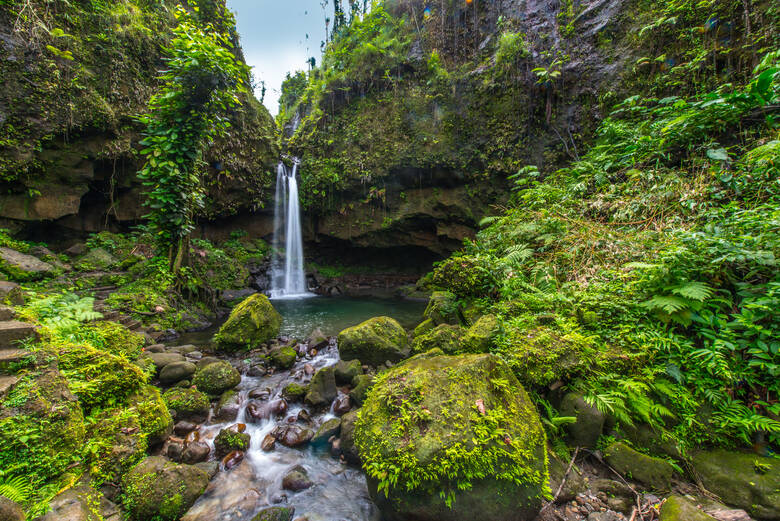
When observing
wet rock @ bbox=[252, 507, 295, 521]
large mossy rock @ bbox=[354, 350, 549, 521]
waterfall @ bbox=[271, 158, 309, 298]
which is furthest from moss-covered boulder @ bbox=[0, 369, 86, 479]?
waterfall @ bbox=[271, 158, 309, 298]

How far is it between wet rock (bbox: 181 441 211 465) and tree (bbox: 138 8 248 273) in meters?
5.53

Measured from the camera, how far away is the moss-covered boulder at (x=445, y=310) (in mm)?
4798

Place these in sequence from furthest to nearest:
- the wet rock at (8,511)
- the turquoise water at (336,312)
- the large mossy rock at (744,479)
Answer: the turquoise water at (336,312) → the large mossy rock at (744,479) → the wet rock at (8,511)

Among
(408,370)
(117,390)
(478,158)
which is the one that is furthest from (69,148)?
(478,158)

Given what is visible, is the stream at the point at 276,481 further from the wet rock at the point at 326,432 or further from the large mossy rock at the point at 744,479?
the large mossy rock at the point at 744,479

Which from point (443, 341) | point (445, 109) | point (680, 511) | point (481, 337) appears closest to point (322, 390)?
point (443, 341)

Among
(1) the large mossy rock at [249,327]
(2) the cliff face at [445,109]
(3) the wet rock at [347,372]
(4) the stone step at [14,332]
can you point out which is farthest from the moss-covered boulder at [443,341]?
(2) the cliff face at [445,109]

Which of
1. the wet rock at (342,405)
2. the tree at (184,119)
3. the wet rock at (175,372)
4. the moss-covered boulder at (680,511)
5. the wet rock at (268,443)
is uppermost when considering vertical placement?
the tree at (184,119)

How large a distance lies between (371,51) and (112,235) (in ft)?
40.0

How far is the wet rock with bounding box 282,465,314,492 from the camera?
101 inches

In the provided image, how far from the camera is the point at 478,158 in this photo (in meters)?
10.6

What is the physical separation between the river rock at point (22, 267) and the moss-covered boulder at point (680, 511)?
937 cm

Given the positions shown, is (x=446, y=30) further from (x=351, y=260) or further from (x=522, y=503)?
(x=522, y=503)

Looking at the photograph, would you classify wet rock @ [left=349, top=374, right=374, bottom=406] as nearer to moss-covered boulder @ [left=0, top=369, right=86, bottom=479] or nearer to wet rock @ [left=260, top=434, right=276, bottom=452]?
wet rock @ [left=260, top=434, right=276, bottom=452]
